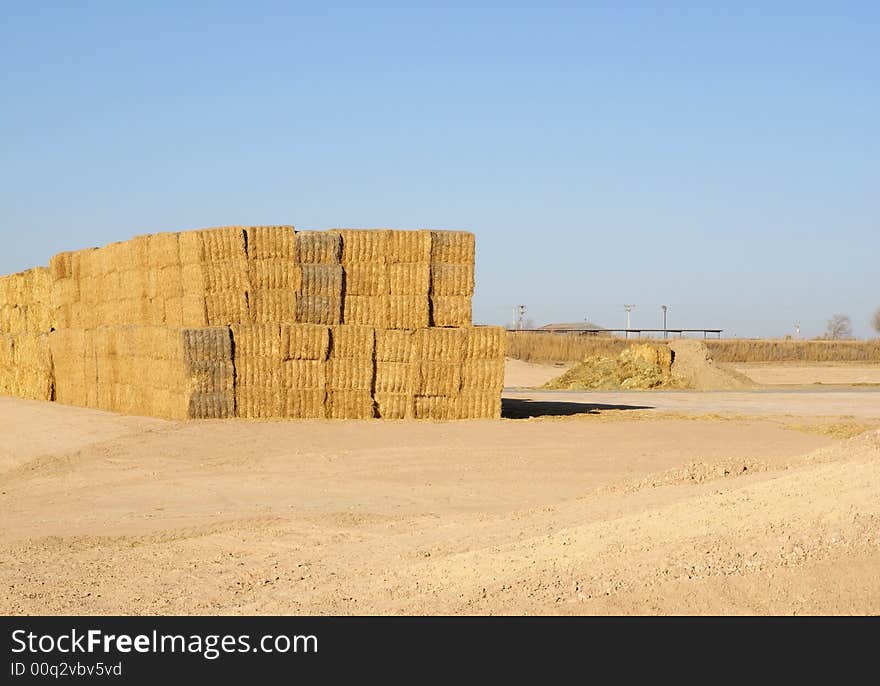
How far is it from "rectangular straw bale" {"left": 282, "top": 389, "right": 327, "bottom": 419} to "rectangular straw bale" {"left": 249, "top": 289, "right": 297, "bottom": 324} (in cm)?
131

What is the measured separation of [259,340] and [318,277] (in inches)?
60.8

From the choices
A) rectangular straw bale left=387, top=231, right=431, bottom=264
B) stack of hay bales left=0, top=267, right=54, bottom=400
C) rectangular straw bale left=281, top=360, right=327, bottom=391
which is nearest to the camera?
rectangular straw bale left=281, top=360, right=327, bottom=391

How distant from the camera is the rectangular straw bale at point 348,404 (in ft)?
62.7

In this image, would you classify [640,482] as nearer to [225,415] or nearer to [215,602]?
[215,602]

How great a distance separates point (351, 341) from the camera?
19047 mm

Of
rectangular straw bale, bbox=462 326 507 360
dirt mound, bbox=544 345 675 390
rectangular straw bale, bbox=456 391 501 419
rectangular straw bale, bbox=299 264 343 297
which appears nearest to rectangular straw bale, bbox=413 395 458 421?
rectangular straw bale, bbox=456 391 501 419

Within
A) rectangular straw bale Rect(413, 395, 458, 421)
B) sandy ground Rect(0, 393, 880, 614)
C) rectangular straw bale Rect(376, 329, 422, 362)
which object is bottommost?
sandy ground Rect(0, 393, 880, 614)

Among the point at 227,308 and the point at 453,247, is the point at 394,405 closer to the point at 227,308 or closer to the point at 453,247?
the point at 453,247

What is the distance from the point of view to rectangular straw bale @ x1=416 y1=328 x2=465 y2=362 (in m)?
19.3

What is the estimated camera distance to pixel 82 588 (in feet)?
24.6

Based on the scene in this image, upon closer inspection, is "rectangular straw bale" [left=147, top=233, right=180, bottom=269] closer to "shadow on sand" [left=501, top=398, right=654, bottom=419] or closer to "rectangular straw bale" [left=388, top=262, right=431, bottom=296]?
"rectangular straw bale" [left=388, top=262, right=431, bottom=296]

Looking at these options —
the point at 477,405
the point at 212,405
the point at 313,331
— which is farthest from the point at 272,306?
the point at 477,405

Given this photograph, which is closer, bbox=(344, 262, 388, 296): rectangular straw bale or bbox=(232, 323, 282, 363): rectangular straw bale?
bbox=(232, 323, 282, 363): rectangular straw bale
